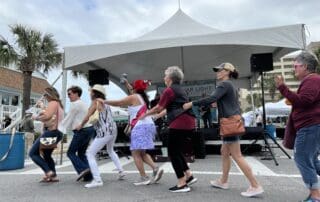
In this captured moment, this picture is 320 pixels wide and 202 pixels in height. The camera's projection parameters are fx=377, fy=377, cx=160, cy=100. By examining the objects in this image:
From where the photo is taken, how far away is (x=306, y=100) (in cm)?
398

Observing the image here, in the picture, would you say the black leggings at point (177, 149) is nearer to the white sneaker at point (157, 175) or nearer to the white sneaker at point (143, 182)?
the white sneaker at point (157, 175)

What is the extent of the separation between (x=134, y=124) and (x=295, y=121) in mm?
2553

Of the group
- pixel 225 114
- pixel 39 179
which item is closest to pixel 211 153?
pixel 39 179

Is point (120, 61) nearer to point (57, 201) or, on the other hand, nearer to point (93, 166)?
point (93, 166)

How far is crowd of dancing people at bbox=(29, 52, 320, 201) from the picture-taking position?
411 centimetres

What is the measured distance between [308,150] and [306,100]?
56 centimetres

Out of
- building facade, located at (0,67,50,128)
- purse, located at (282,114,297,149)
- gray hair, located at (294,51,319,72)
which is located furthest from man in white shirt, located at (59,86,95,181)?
building facade, located at (0,67,50,128)

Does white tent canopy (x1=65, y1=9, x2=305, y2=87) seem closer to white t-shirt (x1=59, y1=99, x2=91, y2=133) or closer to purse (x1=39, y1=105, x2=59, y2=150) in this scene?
white t-shirt (x1=59, y1=99, x2=91, y2=133)

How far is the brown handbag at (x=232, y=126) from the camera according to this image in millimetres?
4953

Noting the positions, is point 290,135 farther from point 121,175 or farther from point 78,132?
point 78,132

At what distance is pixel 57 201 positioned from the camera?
16.1 feet

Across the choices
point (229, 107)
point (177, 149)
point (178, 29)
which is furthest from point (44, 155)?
point (178, 29)

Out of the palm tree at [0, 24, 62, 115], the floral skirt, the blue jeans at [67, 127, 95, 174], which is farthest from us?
the palm tree at [0, 24, 62, 115]

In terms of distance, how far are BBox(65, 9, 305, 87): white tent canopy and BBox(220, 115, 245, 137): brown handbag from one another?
5.98m
